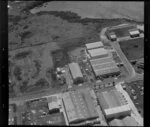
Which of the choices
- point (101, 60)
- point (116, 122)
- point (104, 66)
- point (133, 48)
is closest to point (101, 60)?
point (101, 60)

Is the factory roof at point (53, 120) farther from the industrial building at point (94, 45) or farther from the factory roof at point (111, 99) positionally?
the industrial building at point (94, 45)

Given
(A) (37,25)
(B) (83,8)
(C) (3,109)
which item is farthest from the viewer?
(B) (83,8)

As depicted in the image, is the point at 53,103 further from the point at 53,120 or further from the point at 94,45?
the point at 94,45

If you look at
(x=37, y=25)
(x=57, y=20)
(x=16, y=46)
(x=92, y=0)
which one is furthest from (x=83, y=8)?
(x=16, y=46)

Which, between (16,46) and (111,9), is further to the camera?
(111,9)

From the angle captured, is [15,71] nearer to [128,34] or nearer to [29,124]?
[29,124]

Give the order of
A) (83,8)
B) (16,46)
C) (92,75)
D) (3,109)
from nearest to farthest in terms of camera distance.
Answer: (3,109) → (92,75) → (16,46) → (83,8)
